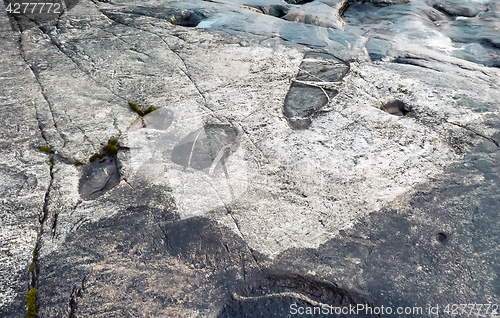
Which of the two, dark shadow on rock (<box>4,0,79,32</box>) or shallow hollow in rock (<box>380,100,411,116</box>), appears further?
dark shadow on rock (<box>4,0,79,32</box>)

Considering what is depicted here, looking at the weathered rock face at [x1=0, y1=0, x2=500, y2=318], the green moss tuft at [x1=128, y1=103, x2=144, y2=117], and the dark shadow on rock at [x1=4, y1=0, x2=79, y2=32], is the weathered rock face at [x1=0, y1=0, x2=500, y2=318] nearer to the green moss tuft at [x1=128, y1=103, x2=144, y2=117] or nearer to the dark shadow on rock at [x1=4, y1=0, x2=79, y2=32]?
the green moss tuft at [x1=128, y1=103, x2=144, y2=117]

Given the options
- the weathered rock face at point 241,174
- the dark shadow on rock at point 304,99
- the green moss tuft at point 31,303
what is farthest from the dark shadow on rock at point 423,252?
the green moss tuft at point 31,303

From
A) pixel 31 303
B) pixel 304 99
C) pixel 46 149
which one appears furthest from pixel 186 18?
pixel 31 303

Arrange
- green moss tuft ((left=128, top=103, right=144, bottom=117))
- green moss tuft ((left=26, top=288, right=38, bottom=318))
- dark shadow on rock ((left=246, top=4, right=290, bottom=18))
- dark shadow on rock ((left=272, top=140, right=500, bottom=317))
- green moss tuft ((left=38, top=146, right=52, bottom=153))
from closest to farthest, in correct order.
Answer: green moss tuft ((left=26, top=288, right=38, bottom=318)) < dark shadow on rock ((left=272, top=140, right=500, bottom=317)) < green moss tuft ((left=38, top=146, right=52, bottom=153)) < green moss tuft ((left=128, top=103, right=144, bottom=117)) < dark shadow on rock ((left=246, top=4, right=290, bottom=18))

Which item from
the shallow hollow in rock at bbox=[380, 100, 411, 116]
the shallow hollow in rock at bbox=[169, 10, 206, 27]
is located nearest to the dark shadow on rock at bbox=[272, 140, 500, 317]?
the shallow hollow in rock at bbox=[380, 100, 411, 116]

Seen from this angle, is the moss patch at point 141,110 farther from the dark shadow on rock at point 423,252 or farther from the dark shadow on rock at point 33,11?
the dark shadow on rock at point 33,11

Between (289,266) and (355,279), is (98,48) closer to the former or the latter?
(289,266)
